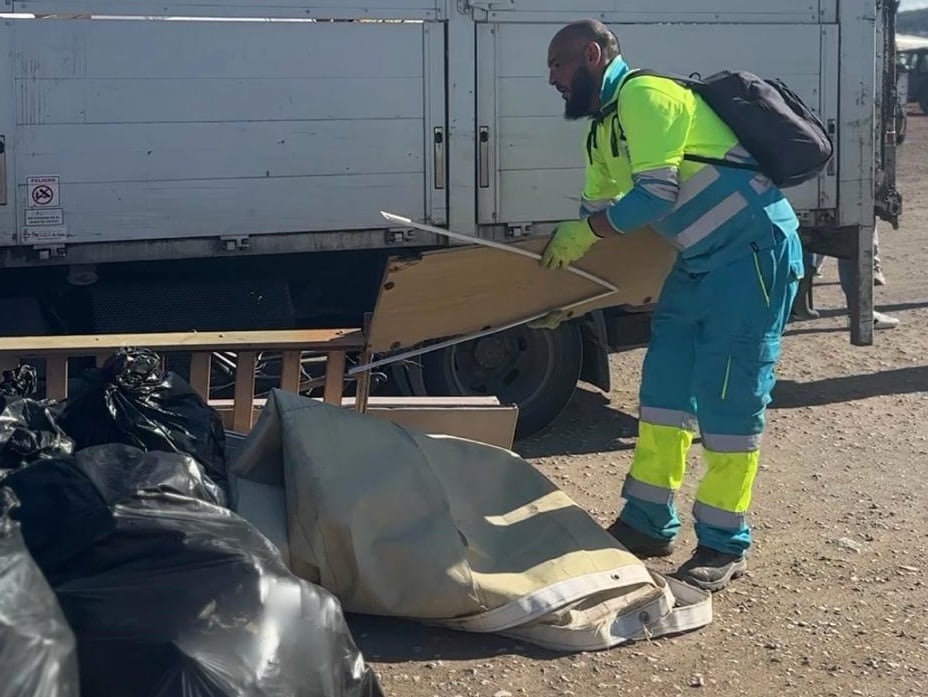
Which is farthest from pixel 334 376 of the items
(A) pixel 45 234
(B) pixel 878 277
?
(B) pixel 878 277

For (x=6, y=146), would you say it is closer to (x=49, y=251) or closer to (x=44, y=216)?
(x=44, y=216)

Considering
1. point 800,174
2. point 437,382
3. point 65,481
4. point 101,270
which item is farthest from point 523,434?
point 65,481

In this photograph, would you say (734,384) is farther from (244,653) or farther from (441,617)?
(244,653)

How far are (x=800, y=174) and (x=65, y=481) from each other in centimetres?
253

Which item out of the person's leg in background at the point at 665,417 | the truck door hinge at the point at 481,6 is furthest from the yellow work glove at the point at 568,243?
the truck door hinge at the point at 481,6

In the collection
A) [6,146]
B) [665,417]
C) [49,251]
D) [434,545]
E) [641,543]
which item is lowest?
[641,543]

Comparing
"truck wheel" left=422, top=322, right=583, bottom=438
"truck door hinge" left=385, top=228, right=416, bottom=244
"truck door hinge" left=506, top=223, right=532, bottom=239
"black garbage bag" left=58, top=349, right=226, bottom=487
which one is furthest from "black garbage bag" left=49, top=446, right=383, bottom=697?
"truck wheel" left=422, top=322, right=583, bottom=438

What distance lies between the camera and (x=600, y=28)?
4.73m

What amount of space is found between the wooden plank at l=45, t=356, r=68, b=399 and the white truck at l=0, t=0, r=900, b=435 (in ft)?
2.74

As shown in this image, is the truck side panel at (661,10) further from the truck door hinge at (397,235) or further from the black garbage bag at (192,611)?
the black garbage bag at (192,611)

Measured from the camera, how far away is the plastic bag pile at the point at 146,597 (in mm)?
2826

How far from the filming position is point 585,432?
22.5 ft

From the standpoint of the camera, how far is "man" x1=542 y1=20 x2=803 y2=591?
445 centimetres

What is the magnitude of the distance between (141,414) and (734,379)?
1898 mm
